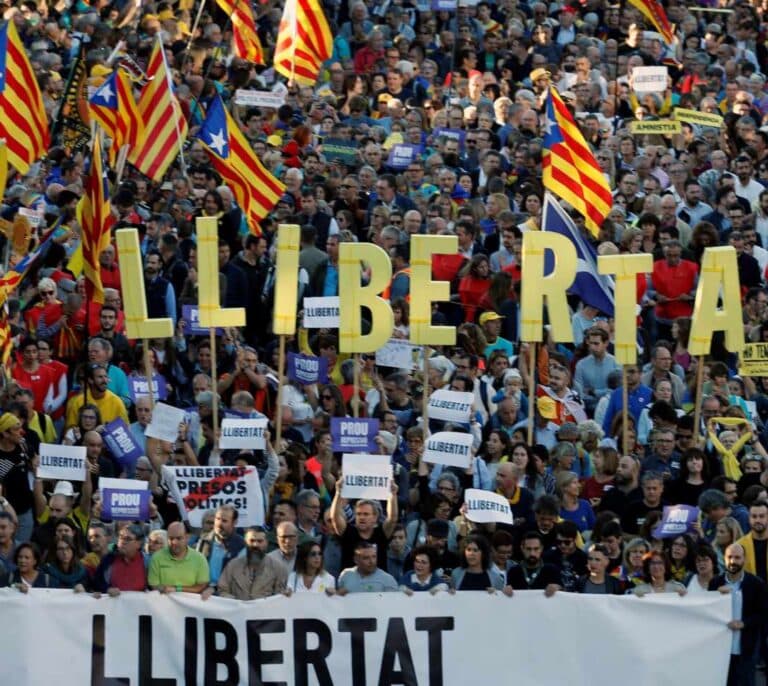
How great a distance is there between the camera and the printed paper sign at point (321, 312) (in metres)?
20.3

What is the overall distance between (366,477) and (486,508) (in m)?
0.83

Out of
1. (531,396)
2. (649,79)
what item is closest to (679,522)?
(531,396)

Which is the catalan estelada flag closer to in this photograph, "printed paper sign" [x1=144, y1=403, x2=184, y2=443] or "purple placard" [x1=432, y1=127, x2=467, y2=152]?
"purple placard" [x1=432, y1=127, x2=467, y2=152]

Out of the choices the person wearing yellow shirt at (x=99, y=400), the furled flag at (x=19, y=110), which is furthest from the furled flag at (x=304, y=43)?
the person wearing yellow shirt at (x=99, y=400)

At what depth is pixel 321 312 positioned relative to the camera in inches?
803

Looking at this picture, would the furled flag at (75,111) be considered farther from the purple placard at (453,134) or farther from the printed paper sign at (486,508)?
→ the printed paper sign at (486,508)

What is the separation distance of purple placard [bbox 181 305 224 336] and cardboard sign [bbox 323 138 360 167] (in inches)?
166

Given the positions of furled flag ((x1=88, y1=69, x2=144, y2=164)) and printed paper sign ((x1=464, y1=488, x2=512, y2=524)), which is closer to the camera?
printed paper sign ((x1=464, y1=488, x2=512, y2=524))

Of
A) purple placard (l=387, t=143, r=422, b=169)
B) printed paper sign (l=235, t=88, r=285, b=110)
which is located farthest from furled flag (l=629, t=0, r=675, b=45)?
printed paper sign (l=235, t=88, r=285, b=110)

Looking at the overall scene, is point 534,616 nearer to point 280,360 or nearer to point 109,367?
point 280,360

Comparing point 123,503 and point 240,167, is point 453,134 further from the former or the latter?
point 123,503

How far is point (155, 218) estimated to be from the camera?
2338 cm

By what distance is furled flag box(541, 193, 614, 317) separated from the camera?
70.7 feet

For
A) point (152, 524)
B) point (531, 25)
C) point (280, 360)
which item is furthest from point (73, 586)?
point (531, 25)
